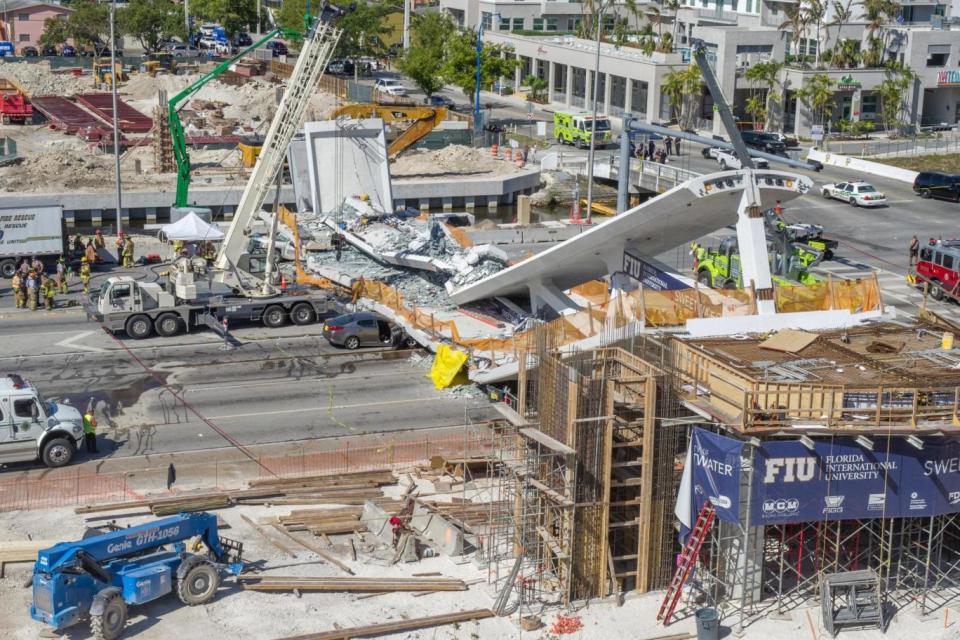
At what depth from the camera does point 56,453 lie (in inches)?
1323

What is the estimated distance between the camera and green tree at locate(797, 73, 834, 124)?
85750mm

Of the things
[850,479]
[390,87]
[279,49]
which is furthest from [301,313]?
[279,49]

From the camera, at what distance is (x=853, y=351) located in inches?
1184

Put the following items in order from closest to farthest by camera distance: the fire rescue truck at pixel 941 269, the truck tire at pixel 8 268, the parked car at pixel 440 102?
the fire rescue truck at pixel 941 269
the truck tire at pixel 8 268
the parked car at pixel 440 102

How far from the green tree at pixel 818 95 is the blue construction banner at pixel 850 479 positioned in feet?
205

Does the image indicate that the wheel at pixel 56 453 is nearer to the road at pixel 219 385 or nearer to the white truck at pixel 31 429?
the white truck at pixel 31 429

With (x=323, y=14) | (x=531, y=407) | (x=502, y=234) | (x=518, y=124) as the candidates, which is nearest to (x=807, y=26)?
(x=518, y=124)

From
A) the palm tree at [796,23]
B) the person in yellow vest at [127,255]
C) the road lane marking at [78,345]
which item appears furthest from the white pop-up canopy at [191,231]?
the palm tree at [796,23]

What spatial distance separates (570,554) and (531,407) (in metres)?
4.52

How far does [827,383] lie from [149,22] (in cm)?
10591

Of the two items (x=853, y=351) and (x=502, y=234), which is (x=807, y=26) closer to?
(x=502, y=234)

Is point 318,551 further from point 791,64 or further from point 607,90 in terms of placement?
point 791,64

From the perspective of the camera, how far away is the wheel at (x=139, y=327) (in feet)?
145

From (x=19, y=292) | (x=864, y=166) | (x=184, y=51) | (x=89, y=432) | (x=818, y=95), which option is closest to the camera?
(x=89, y=432)
